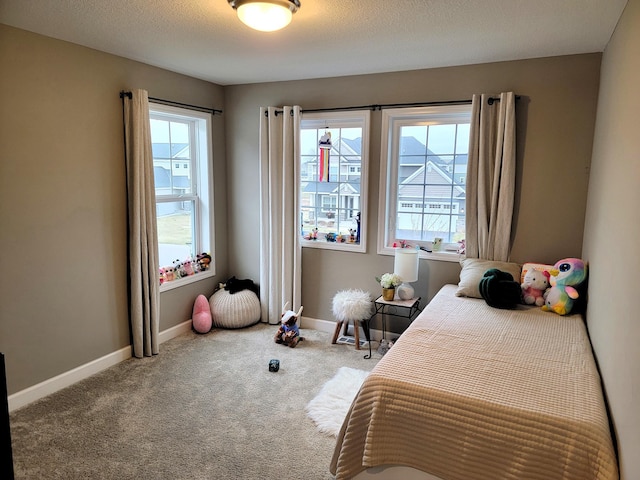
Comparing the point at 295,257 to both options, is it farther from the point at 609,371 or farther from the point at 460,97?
the point at 609,371

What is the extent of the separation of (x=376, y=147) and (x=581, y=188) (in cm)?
158

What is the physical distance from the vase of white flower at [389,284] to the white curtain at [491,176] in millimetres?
643

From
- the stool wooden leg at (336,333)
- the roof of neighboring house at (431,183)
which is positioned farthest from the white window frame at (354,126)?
the stool wooden leg at (336,333)

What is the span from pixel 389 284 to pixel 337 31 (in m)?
1.91

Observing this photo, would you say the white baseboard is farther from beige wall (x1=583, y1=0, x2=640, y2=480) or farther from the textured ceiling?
beige wall (x1=583, y1=0, x2=640, y2=480)

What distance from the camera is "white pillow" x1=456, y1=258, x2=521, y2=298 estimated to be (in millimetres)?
3109

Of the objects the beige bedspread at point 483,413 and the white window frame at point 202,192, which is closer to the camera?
the beige bedspread at point 483,413

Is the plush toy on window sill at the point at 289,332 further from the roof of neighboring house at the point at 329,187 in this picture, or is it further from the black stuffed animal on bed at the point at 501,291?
the black stuffed animal on bed at the point at 501,291

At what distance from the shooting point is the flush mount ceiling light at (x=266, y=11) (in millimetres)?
2035

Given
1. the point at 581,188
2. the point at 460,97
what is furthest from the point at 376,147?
the point at 581,188

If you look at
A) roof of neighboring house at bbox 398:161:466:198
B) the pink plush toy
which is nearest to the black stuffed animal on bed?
roof of neighboring house at bbox 398:161:466:198

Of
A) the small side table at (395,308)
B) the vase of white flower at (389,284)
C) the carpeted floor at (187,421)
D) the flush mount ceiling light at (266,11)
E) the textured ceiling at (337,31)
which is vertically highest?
the textured ceiling at (337,31)

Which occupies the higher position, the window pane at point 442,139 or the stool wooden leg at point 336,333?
the window pane at point 442,139

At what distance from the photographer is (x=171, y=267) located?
4.00 m
